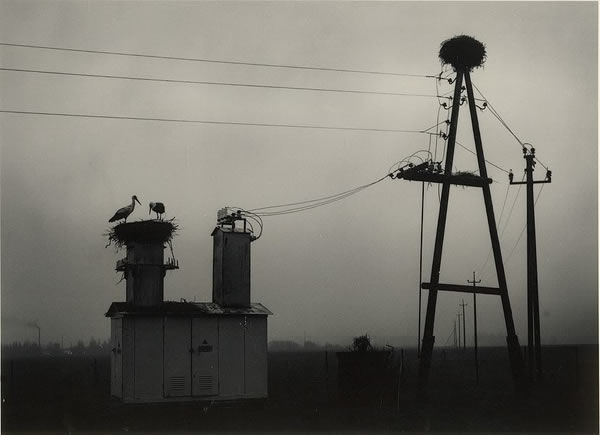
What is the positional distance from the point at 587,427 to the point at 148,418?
40.7 feet

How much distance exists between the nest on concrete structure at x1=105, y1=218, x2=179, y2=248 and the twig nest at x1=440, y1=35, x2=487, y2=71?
10584mm

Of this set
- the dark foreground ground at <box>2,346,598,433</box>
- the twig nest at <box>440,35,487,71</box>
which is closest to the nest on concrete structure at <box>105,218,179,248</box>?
the dark foreground ground at <box>2,346,598,433</box>

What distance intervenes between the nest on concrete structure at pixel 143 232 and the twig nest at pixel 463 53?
34.7 feet

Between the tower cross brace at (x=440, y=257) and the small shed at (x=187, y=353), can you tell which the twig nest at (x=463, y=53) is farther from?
the small shed at (x=187, y=353)

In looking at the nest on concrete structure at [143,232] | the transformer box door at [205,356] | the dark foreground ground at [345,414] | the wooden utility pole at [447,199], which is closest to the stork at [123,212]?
the nest on concrete structure at [143,232]

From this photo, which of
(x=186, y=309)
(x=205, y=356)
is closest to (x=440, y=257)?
(x=205, y=356)

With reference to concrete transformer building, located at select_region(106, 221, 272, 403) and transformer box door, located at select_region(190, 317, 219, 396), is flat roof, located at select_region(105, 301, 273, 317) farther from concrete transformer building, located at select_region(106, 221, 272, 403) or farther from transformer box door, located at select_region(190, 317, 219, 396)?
transformer box door, located at select_region(190, 317, 219, 396)

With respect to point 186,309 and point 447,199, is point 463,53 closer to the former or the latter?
point 447,199

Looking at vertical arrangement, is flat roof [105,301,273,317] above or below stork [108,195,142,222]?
below

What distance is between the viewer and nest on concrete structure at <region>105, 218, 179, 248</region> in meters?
24.0

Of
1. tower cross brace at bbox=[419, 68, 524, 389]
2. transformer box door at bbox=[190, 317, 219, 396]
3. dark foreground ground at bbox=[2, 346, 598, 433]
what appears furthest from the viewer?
transformer box door at bbox=[190, 317, 219, 396]

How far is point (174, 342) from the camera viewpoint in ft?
77.1

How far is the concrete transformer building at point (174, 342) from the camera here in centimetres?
2317

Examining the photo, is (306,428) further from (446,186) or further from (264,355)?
(446,186)
